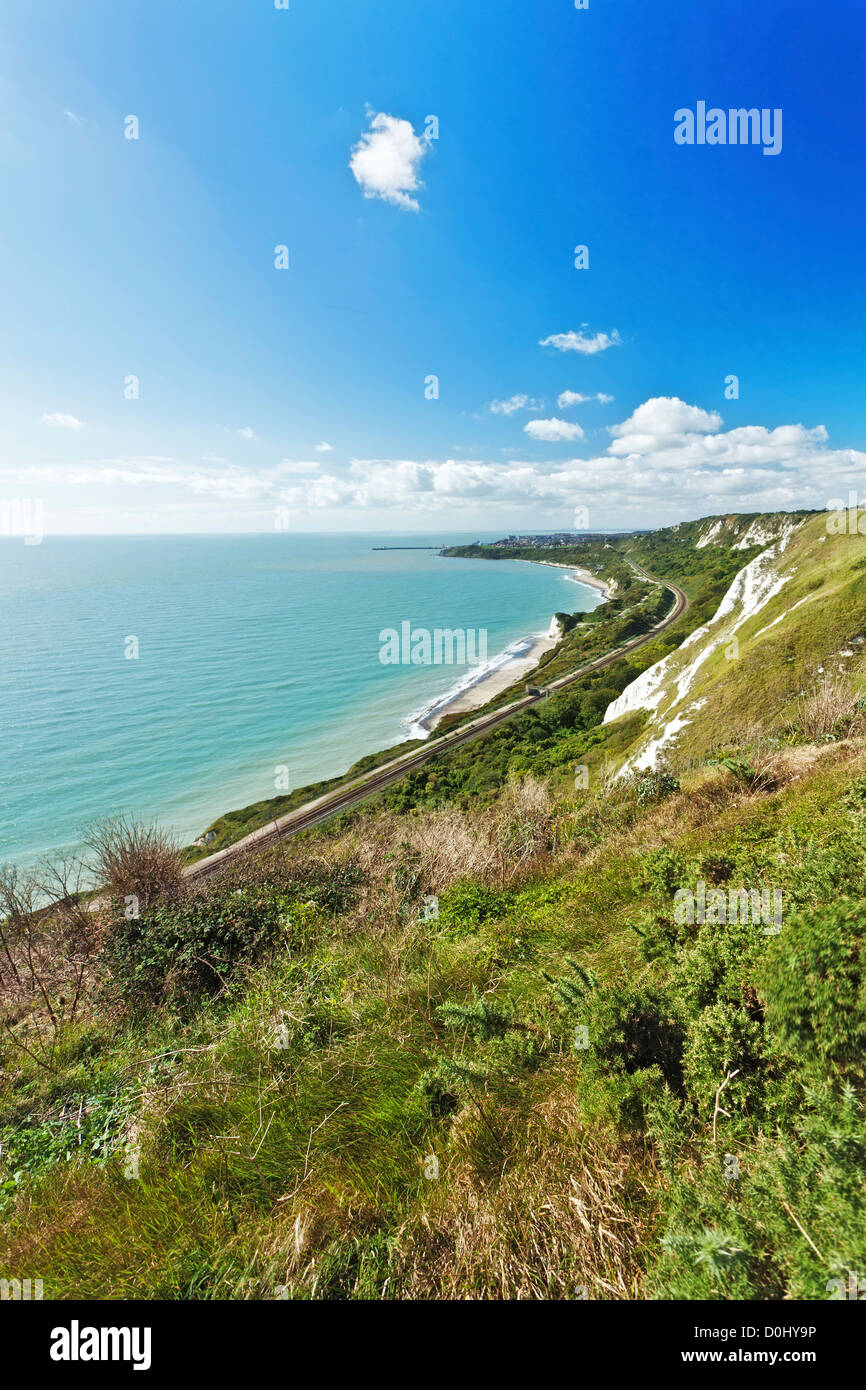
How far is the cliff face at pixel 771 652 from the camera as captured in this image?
1969 centimetres

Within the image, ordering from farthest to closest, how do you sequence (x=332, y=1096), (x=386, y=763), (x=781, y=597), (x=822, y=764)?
(x=386, y=763) → (x=781, y=597) → (x=822, y=764) → (x=332, y=1096)

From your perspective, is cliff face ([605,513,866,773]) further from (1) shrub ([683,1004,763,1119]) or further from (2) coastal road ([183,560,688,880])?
(2) coastal road ([183,560,688,880])

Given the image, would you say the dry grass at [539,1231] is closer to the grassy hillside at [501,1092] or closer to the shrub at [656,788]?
the grassy hillside at [501,1092]

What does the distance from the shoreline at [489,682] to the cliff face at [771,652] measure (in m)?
27.1

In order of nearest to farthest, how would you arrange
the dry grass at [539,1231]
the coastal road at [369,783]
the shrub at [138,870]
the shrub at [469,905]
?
the dry grass at [539,1231] → the shrub at [469,905] → the shrub at [138,870] → the coastal road at [369,783]

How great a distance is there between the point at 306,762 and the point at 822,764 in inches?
1896

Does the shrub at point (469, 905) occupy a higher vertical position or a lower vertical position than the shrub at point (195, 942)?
higher

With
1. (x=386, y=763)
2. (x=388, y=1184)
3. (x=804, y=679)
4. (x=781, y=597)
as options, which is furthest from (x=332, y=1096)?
(x=386, y=763)

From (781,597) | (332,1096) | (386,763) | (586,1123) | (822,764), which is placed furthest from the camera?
(386,763)

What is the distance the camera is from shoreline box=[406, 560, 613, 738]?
60.9 metres

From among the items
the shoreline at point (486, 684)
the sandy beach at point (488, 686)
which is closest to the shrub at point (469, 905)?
the shoreline at point (486, 684)

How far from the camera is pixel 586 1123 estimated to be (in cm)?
294

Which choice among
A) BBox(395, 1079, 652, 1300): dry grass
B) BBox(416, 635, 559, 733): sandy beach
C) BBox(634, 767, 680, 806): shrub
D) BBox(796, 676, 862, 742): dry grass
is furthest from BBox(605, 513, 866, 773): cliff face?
BBox(416, 635, 559, 733): sandy beach
